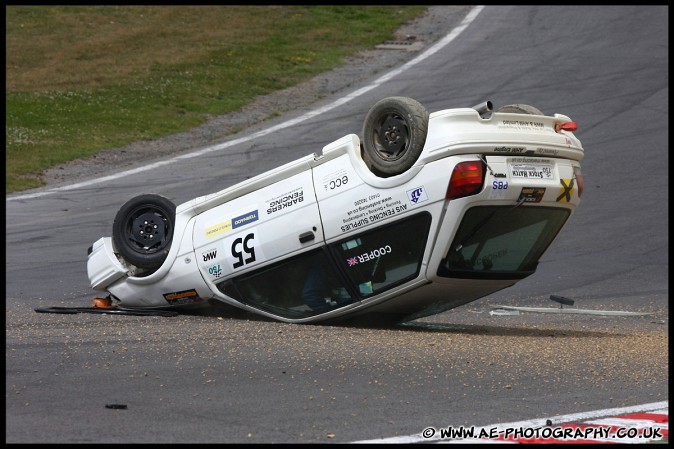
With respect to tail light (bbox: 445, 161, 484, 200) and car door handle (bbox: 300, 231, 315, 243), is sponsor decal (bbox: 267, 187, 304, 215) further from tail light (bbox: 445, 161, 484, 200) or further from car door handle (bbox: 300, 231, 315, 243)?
tail light (bbox: 445, 161, 484, 200)

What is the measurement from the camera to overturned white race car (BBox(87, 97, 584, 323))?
9.16m

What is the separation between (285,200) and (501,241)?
78.4 inches

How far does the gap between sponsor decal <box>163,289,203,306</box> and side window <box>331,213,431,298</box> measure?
166 cm

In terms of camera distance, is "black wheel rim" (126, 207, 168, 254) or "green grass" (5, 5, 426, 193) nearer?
"black wheel rim" (126, 207, 168, 254)

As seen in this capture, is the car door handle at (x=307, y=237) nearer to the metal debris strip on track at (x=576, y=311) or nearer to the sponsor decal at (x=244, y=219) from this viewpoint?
the sponsor decal at (x=244, y=219)

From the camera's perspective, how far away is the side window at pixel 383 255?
30.9 ft

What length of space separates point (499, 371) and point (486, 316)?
15.2ft

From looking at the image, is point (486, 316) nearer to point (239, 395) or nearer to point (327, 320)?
point (327, 320)

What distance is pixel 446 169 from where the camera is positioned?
9070mm

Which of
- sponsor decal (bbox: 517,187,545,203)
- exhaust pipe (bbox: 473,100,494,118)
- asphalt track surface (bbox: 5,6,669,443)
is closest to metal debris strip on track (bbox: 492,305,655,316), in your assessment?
asphalt track surface (bbox: 5,6,669,443)

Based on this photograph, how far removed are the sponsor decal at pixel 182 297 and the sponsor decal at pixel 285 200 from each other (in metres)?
1.21

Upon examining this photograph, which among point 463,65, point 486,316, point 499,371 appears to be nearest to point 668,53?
point 463,65

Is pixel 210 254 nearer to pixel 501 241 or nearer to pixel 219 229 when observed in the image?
pixel 219 229

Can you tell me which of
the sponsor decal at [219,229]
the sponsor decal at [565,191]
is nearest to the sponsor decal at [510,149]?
the sponsor decal at [565,191]
